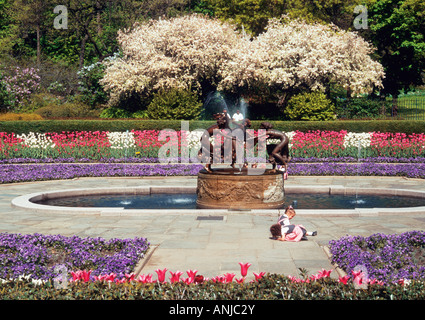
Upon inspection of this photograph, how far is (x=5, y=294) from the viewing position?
5.54 metres

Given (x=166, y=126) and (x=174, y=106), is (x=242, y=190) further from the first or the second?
(x=174, y=106)

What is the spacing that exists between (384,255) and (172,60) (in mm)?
27437

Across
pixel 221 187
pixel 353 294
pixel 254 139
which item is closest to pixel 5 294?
pixel 353 294

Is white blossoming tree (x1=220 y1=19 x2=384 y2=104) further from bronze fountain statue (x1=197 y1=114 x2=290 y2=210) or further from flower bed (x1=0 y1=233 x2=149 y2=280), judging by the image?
flower bed (x1=0 y1=233 x2=149 y2=280)

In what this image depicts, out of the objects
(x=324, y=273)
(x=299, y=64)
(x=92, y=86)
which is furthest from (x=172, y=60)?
(x=324, y=273)

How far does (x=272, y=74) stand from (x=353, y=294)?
28.7m

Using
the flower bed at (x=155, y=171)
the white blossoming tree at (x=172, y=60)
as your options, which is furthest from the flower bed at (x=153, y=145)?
the white blossoming tree at (x=172, y=60)

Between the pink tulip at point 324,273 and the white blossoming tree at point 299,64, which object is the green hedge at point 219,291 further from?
the white blossoming tree at point 299,64

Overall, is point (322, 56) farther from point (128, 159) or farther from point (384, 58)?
point (128, 159)

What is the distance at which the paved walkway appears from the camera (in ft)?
25.1

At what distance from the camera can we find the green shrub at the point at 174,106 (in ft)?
95.3

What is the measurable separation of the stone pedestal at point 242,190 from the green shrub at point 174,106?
16579 mm

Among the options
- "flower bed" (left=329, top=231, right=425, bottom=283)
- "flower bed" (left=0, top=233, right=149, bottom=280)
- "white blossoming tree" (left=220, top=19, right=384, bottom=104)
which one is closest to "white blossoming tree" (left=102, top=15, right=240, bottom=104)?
"white blossoming tree" (left=220, top=19, right=384, bottom=104)

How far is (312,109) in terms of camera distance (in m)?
29.3
